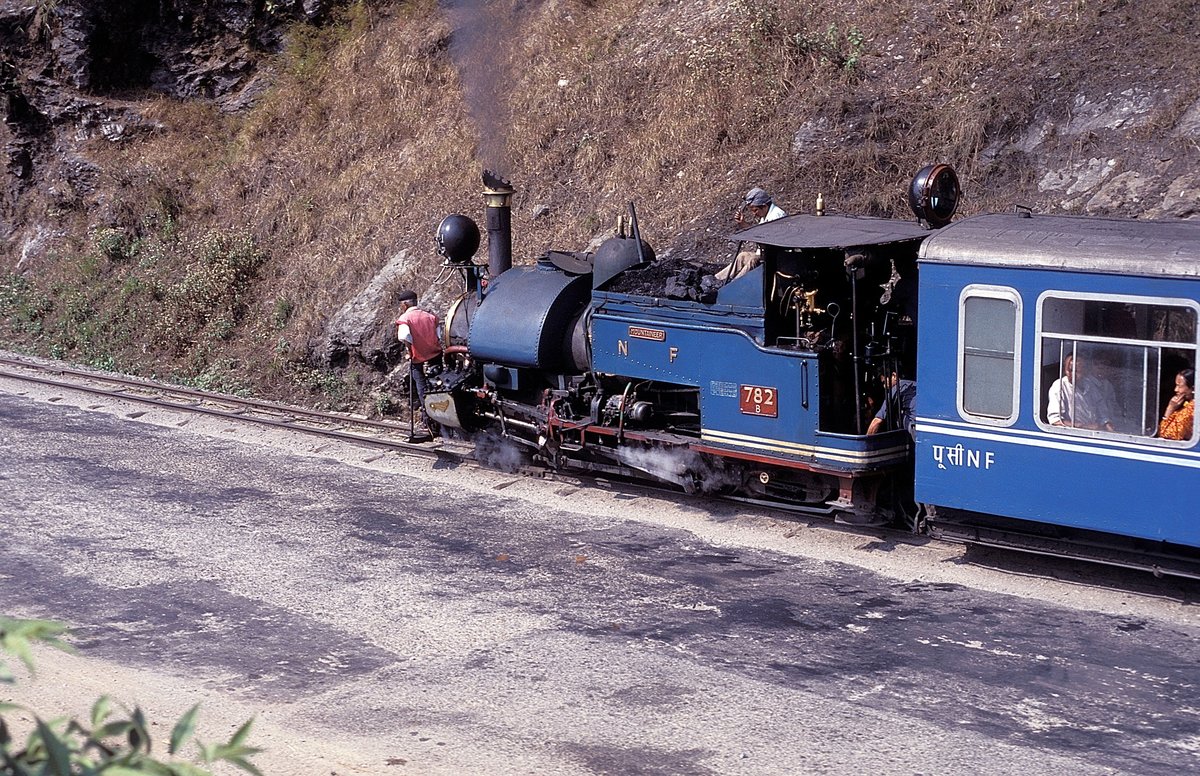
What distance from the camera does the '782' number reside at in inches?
412

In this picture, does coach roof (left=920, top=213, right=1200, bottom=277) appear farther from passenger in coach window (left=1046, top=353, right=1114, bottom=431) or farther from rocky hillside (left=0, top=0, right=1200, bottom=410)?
rocky hillside (left=0, top=0, right=1200, bottom=410)

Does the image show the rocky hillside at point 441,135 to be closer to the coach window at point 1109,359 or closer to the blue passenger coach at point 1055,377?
the blue passenger coach at point 1055,377

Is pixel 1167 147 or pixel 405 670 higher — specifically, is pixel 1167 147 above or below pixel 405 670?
above

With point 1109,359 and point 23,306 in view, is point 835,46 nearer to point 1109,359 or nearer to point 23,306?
point 1109,359

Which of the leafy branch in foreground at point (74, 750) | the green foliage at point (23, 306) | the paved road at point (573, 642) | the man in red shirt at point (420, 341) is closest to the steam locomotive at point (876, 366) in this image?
the man in red shirt at point (420, 341)

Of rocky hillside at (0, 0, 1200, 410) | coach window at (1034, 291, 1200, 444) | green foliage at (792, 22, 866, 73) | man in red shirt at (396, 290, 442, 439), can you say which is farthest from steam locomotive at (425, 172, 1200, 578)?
green foliage at (792, 22, 866, 73)

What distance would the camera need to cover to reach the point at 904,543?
10.3m

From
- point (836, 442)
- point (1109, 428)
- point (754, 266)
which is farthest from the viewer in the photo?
point (754, 266)

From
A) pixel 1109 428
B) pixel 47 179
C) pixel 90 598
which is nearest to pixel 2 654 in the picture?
pixel 90 598

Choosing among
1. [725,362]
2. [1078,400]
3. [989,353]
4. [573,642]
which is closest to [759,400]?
[725,362]

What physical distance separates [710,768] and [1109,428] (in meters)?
4.14

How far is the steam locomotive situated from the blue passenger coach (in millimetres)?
15

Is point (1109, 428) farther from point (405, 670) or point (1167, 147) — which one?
point (1167, 147)

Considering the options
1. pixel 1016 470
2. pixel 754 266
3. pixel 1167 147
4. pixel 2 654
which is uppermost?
pixel 1167 147
